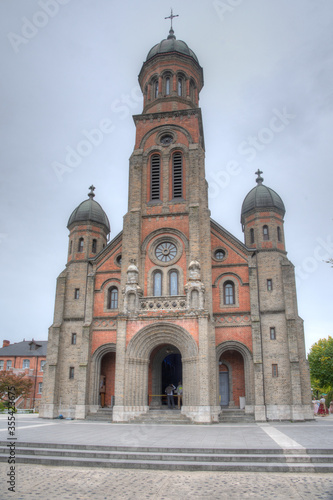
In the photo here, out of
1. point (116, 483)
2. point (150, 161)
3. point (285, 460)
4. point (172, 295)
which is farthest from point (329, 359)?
point (116, 483)

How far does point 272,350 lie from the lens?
27.6 metres

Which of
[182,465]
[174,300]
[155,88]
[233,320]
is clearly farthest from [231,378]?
[155,88]

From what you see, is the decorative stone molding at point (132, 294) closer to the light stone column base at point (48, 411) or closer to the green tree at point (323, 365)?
the light stone column base at point (48, 411)

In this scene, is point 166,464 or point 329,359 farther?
point 329,359

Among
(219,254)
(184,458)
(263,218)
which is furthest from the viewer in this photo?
(263,218)

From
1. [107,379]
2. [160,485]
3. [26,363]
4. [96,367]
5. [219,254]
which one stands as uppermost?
[219,254]

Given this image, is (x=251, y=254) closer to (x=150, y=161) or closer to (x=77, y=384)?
(x=150, y=161)

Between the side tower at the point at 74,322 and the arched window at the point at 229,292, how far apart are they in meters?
9.94

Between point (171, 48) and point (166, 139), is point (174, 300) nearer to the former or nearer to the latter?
point (166, 139)

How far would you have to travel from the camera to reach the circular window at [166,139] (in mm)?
31875

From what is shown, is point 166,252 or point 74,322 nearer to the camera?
point 166,252

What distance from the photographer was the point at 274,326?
28.0m

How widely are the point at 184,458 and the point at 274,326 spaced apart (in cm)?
1763

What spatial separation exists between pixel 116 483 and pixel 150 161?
25297mm
